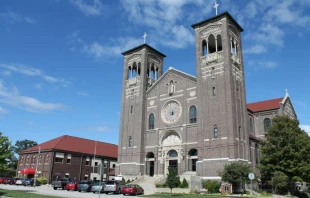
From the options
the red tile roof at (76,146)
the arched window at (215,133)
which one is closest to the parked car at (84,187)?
the arched window at (215,133)

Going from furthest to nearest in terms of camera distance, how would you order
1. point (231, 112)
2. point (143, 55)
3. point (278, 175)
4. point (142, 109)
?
point (143, 55), point (142, 109), point (231, 112), point (278, 175)

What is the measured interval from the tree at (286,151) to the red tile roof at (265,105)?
10.5 m

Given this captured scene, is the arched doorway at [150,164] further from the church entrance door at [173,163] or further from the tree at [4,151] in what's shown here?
the tree at [4,151]

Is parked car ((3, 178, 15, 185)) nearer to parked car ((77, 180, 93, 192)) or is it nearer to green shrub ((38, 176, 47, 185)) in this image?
green shrub ((38, 176, 47, 185))

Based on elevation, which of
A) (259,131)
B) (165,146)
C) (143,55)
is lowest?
(165,146)

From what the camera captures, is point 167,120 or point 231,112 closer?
point 231,112

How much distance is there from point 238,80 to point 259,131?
12944 millimetres

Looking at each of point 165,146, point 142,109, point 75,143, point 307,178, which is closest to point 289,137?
point 307,178

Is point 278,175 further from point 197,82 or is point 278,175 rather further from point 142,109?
point 142,109

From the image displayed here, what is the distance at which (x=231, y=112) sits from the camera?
131ft

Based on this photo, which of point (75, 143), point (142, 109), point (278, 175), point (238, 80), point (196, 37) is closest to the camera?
point (278, 175)

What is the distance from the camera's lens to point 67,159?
60125 mm

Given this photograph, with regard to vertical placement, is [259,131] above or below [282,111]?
below

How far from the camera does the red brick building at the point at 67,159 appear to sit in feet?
190
